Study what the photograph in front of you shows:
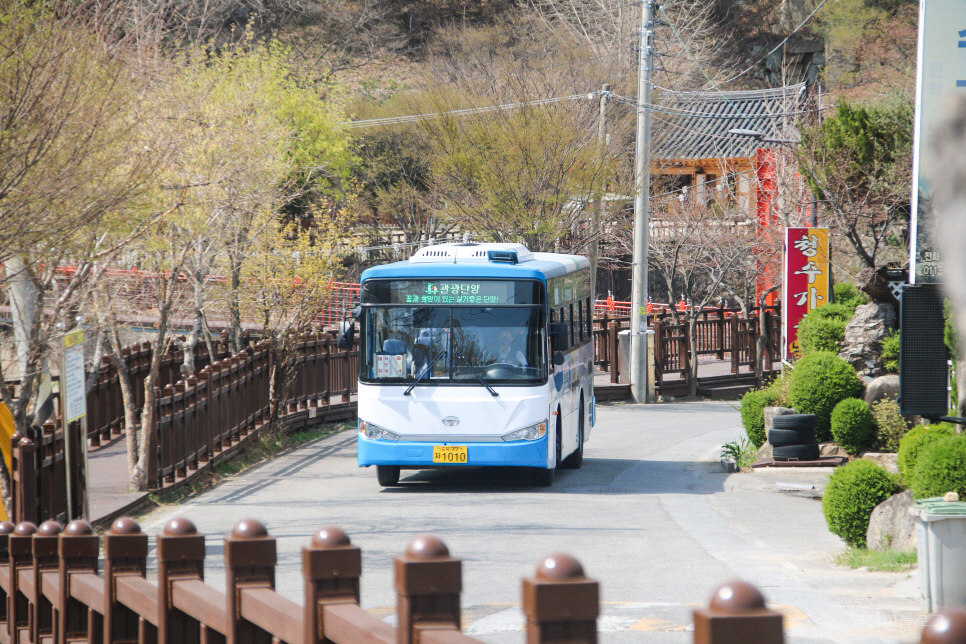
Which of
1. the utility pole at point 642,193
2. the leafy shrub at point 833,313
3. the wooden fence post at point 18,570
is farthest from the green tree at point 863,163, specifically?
the wooden fence post at point 18,570

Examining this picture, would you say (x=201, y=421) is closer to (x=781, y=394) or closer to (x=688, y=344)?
(x=781, y=394)

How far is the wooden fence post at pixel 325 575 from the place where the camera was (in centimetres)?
269

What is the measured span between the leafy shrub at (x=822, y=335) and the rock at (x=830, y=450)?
7.60ft

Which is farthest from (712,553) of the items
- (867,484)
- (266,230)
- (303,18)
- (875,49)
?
(303,18)

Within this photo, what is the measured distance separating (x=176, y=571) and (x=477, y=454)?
10.2 metres

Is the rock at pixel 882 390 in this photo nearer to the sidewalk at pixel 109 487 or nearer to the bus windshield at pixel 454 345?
the bus windshield at pixel 454 345

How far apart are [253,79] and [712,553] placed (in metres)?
17.7

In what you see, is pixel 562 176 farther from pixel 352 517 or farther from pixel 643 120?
pixel 352 517

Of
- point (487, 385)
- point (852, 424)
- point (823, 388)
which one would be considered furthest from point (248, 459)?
point (852, 424)

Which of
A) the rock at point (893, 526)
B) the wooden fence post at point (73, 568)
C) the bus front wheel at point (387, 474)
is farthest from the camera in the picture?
the bus front wheel at point (387, 474)

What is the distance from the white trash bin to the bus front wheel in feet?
26.0

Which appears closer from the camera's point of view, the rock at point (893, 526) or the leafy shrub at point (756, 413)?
the rock at point (893, 526)

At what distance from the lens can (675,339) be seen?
27156 millimetres

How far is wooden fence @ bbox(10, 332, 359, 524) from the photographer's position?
33.0 feet
